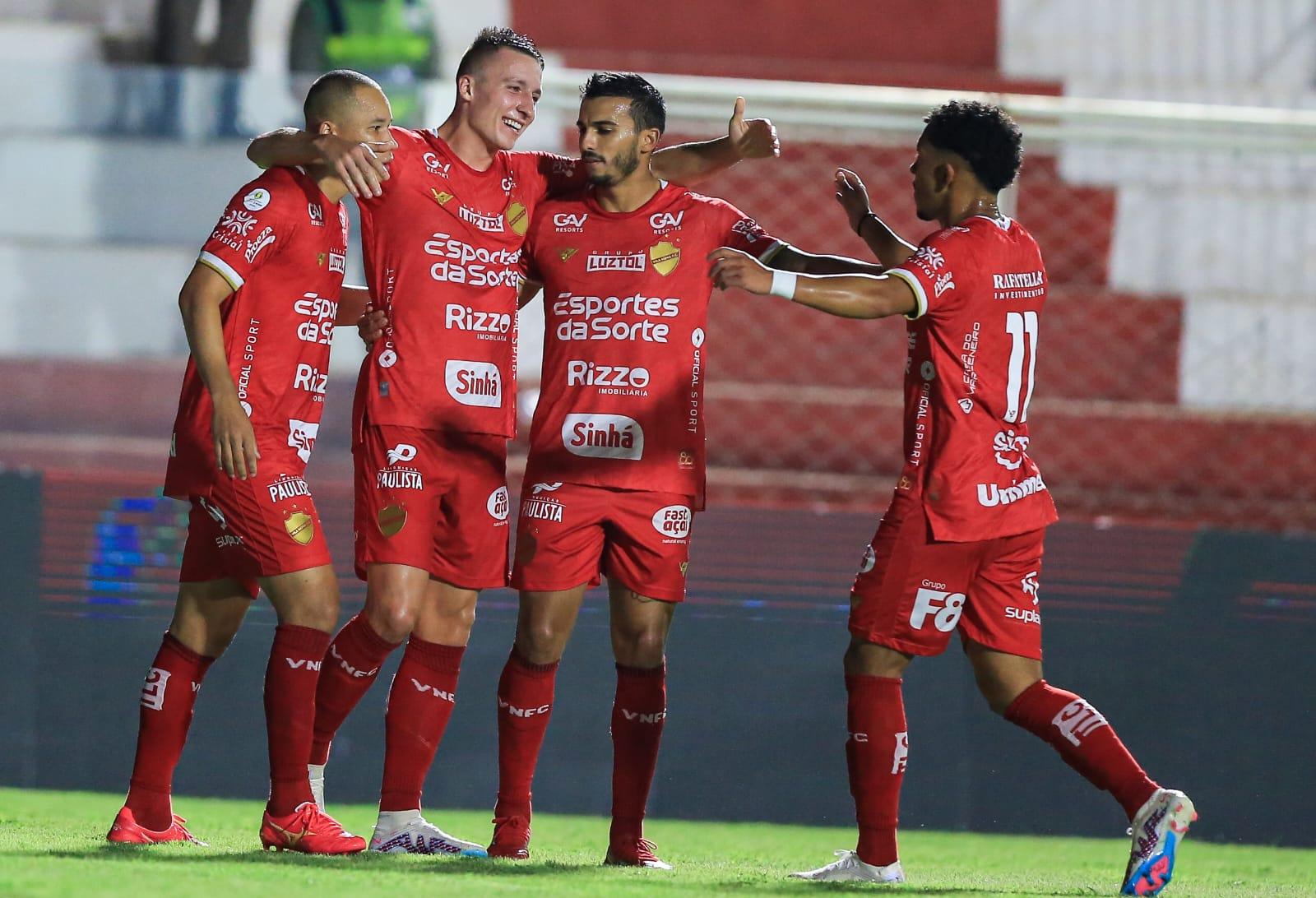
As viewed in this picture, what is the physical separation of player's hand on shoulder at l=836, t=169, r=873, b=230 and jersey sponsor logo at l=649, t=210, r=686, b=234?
0.49 m

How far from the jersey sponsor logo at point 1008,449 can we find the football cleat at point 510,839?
1.42 m

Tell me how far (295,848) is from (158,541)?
2.16m

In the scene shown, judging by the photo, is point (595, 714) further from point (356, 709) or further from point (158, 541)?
point (158, 541)

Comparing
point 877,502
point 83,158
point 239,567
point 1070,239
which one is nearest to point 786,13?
point 1070,239

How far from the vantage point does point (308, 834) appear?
380 cm

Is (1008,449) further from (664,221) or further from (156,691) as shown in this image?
(156,691)

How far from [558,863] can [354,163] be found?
5.50ft

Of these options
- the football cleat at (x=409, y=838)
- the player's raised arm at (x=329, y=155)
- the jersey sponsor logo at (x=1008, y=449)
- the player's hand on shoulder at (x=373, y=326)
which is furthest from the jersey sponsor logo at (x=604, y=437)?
the football cleat at (x=409, y=838)

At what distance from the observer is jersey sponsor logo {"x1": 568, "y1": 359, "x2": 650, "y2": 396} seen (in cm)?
409

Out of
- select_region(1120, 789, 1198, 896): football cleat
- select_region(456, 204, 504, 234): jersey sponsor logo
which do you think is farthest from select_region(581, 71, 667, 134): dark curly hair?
select_region(1120, 789, 1198, 896): football cleat

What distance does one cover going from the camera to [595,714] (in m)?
5.66

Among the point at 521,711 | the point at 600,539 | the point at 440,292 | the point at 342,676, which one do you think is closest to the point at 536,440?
the point at 600,539

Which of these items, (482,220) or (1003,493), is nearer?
(1003,493)

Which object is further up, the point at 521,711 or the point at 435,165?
the point at 435,165
